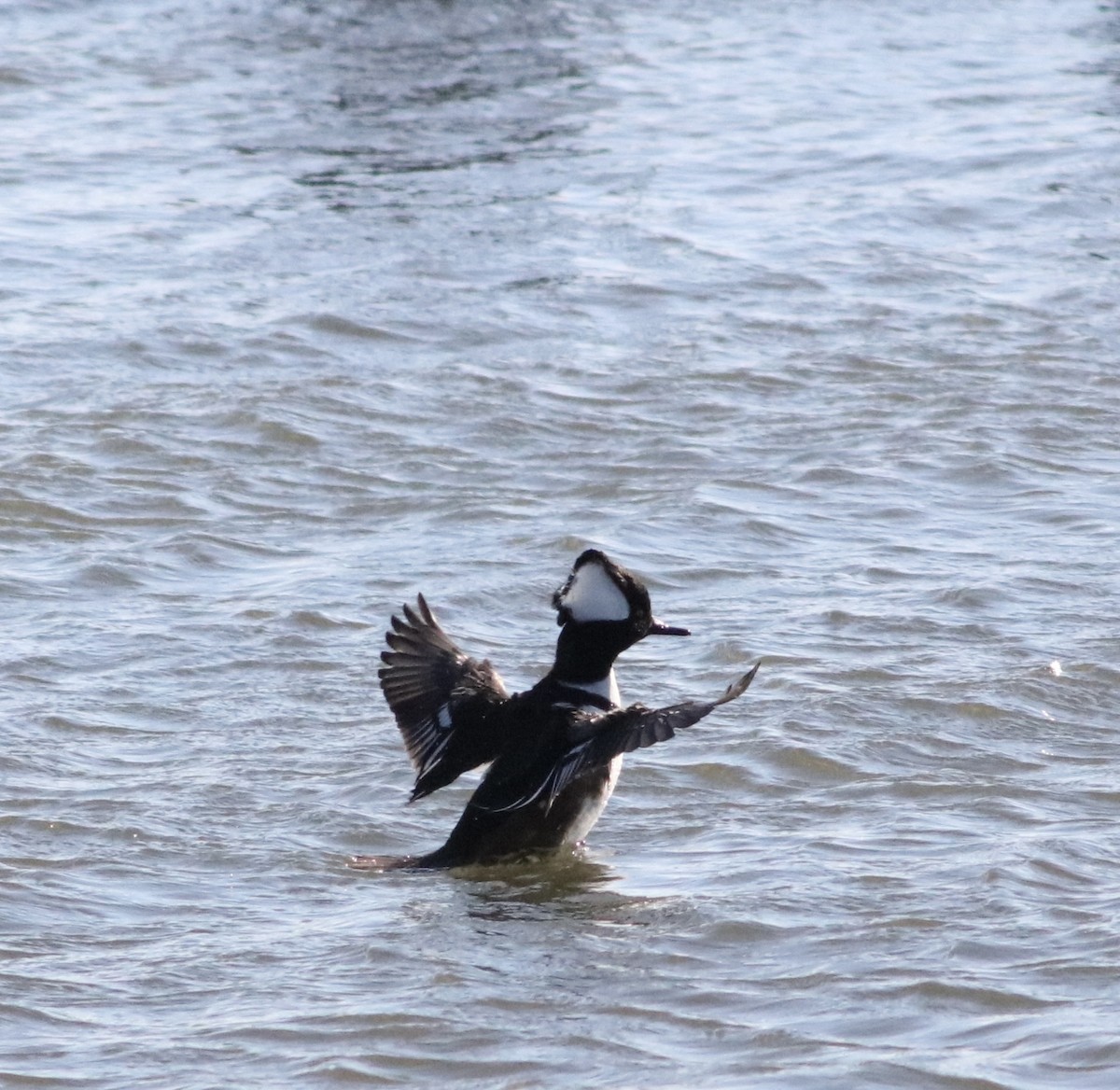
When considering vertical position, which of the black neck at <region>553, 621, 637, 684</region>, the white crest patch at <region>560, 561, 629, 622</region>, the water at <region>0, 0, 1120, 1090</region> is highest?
the white crest patch at <region>560, 561, 629, 622</region>

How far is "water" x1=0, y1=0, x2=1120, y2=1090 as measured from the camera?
4863 mm

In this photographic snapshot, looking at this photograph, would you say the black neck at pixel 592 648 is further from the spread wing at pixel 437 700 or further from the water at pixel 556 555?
the water at pixel 556 555

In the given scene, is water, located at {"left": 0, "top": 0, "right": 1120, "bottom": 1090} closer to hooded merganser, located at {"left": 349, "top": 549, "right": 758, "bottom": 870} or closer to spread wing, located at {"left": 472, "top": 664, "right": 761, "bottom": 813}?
hooded merganser, located at {"left": 349, "top": 549, "right": 758, "bottom": 870}

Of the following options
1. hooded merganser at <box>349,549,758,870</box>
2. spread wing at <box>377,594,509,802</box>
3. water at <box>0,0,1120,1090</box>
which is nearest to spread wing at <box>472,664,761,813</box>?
hooded merganser at <box>349,549,758,870</box>

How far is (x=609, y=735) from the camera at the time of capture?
18.0 feet

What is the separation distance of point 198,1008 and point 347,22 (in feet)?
51.0

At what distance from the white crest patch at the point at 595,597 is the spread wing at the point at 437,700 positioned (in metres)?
0.44

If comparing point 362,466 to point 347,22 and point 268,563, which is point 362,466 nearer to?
point 268,563

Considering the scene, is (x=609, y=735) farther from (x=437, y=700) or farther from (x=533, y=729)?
(x=437, y=700)

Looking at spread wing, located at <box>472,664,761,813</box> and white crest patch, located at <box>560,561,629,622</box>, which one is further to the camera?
white crest patch, located at <box>560,561,629,622</box>

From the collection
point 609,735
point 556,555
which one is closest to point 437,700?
point 609,735

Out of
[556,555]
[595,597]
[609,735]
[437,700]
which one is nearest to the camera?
[609,735]

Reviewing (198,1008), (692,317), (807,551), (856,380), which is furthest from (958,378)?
(198,1008)

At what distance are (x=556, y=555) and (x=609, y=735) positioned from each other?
278cm
